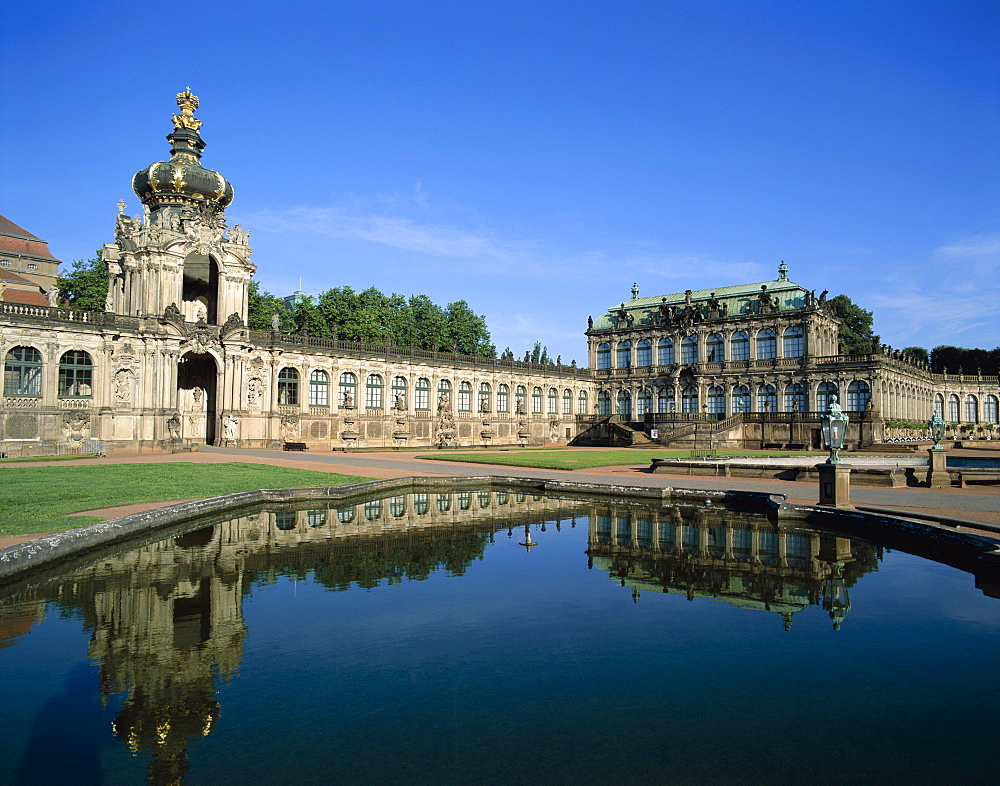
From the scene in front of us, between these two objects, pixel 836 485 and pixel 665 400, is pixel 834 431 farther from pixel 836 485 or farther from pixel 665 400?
pixel 665 400

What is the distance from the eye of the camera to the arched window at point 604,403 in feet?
257

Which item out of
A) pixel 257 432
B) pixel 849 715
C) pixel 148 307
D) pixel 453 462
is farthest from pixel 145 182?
pixel 849 715

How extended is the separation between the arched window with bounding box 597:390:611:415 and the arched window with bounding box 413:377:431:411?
2551 centimetres

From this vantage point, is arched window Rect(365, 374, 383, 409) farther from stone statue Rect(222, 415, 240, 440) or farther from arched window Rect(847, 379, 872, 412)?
arched window Rect(847, 379, 872, 412)

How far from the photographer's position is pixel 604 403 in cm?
7888

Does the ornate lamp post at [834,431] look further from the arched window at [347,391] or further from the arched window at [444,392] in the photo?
the arched window at [444,392]

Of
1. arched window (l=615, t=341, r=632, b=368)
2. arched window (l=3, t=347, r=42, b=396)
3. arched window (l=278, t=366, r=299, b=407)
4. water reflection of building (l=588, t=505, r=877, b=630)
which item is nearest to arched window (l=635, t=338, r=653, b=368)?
arched window (l=615, t=341, r=632, b=368)

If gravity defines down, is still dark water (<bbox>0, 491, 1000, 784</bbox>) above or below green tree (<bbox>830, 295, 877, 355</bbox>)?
below

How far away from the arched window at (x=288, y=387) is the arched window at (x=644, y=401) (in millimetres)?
39392

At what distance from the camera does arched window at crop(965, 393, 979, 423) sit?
261ft

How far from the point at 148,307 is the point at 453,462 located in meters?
24.3

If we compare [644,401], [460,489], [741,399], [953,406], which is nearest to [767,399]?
[741,399]

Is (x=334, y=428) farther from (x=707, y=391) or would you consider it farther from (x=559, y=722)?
(x=559, y=722)

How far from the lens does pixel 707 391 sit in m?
70.9
